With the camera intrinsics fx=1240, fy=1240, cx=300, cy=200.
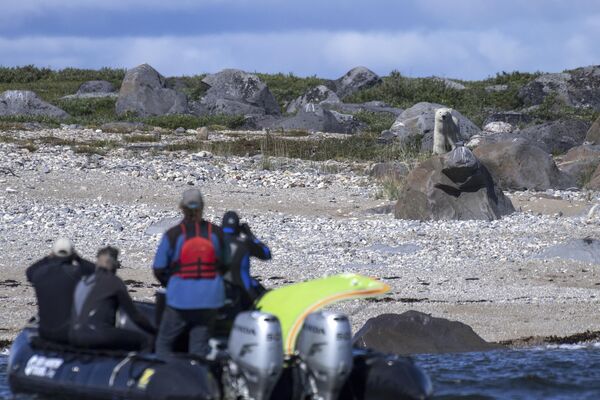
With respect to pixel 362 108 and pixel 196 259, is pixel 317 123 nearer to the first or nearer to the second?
pixel 362 108

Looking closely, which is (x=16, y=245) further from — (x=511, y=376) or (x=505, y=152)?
(x=505, y=152)

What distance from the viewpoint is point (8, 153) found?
2856cm

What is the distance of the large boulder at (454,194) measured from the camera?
21.5 meters

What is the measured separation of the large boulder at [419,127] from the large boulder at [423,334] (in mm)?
21485

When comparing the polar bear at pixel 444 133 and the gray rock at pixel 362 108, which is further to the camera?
the gray rock at pixel 362 108

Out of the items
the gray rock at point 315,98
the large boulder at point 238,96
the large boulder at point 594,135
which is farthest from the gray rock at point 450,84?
the large boulder at point 594,135

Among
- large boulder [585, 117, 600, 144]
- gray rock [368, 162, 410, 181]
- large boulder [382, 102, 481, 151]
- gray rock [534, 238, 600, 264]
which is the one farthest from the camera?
large boulder [382, 102, 481, 151]

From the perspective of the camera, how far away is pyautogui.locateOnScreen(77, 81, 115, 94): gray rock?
5700cm

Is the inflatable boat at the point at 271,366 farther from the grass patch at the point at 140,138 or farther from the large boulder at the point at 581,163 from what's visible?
the grass patch at the point at 140,138

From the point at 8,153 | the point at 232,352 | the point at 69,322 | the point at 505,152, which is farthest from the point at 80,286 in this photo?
the point at 8,153

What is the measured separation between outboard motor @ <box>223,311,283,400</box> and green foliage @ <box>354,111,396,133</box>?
35656mm

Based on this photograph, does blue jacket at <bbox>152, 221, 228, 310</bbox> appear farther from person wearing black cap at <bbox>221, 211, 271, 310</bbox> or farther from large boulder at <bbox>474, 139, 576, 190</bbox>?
large boulder at <bbox>474, 139, 576, 190</bbox>

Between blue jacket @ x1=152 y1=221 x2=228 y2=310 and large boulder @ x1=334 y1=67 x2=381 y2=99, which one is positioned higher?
large boulder @ x1=334 y1=67 x2=381 y2=99

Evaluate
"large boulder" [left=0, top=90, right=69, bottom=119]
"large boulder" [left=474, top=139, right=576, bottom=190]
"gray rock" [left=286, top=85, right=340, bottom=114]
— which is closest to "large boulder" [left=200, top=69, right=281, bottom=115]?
"gray rock" [left=286, top=85, right=340, bottom=114]
